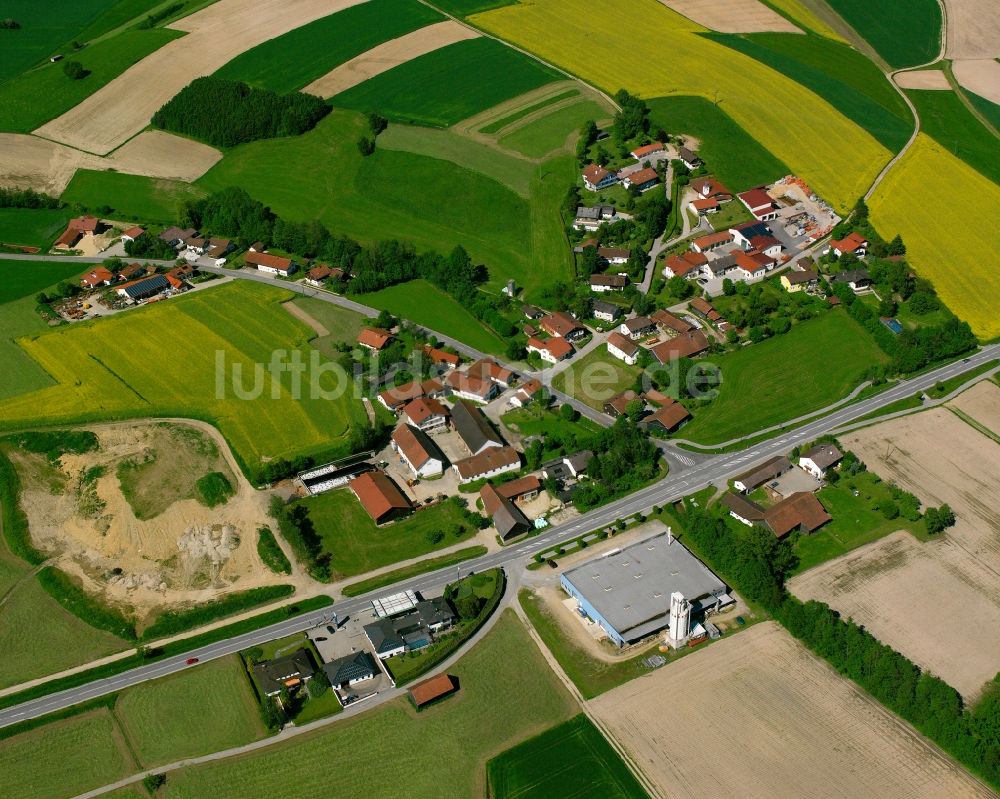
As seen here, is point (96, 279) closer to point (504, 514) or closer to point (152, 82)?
point (152, 82)

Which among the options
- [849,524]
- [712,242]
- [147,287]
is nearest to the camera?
[849,524]

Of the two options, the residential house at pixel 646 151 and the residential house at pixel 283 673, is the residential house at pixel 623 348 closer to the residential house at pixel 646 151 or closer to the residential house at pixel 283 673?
the residential house at pixel 646 151

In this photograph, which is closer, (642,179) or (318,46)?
(642,179)

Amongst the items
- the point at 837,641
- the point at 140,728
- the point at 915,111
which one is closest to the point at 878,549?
the point at 837,641

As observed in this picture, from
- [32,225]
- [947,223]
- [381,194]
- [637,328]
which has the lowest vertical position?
[32,225]

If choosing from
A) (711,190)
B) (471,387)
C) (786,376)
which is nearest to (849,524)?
(786,376)

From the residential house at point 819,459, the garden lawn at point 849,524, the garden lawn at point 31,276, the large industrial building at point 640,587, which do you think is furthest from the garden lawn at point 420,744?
the garden lawn at point 31,276

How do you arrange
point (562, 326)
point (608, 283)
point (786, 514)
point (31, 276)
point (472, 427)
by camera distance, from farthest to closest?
point (31, 276), point (608, 283), point (562, 326), point (472, 427), point (786, 514)
